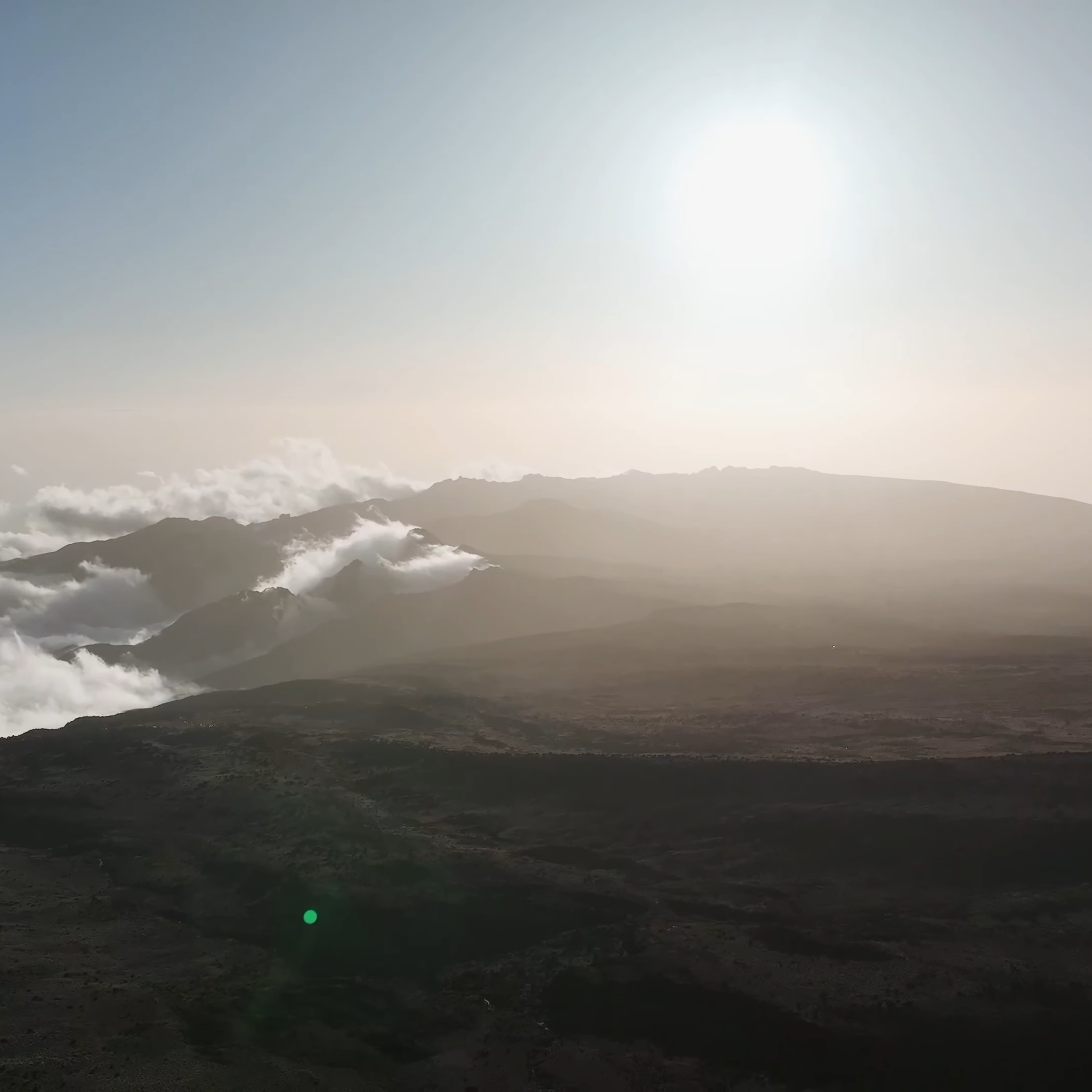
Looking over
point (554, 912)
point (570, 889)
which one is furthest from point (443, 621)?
point (554, 912)

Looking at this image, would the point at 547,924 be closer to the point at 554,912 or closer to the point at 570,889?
the point at 554,912

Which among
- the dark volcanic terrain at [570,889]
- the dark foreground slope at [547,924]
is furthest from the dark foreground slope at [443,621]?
the dark foreground slope at [547,924]

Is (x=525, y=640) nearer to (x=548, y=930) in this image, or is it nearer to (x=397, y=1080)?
(x=548, y=930)

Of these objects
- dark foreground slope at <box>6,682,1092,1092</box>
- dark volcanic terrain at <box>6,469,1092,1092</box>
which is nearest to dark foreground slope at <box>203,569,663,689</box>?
dark volcanic terrain at <box>6,469,1092,1092</box>

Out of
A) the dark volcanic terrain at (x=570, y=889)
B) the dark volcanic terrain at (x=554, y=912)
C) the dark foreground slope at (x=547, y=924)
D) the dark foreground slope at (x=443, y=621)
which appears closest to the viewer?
the dark foreground slope at (x=547, y=924)

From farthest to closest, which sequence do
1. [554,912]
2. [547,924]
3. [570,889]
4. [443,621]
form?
[443,621], [570,889], [554,912], [547,924]

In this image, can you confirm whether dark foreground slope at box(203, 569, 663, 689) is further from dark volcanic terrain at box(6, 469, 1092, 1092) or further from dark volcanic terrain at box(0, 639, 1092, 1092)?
dark volcanic terrain at box(0, 639, 1092, 1092)

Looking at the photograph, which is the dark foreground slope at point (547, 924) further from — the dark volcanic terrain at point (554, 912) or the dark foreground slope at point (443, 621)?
the dark foreground slope at point (443, 621)
